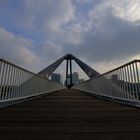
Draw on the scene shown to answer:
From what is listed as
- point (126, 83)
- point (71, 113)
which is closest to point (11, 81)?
point (71, 113)

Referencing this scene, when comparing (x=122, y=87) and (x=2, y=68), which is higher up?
(x=2, y=68)

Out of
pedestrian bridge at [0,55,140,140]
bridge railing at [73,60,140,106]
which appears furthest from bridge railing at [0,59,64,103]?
bridge railing at [73,60,140,106]

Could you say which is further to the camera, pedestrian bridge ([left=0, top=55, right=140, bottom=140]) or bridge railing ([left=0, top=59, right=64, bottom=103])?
bridge railing ([left=0, top=59, right=64, bottom=103])

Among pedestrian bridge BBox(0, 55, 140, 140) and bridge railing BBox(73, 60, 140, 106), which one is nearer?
pedestrian bridge BBox(0, 55, 140, 140)

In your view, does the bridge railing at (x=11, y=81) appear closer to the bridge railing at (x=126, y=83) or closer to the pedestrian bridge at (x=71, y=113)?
the pedestrian bridge at (x=71, y=113)

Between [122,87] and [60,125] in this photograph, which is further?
[122,87]

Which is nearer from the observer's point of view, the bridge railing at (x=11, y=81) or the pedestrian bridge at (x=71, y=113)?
the pedestrian bridge at (x=71, y=113)

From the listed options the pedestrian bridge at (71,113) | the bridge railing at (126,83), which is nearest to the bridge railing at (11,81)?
the pedestrian bridge at (71,113)

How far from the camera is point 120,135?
1833 mm

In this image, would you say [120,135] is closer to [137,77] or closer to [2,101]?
[137,77]

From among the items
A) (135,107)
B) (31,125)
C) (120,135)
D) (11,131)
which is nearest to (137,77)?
(135,107)

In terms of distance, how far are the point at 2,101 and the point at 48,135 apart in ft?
6.62

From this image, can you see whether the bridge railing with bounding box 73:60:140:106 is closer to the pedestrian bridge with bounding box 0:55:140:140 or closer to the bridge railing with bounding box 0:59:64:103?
the pedestrian bridge with bounding box 0:55:140:140

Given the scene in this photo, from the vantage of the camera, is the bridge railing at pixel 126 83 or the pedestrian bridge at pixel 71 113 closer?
the pedestrian bridge at pixel 71 113
